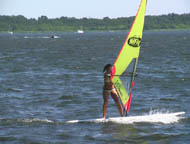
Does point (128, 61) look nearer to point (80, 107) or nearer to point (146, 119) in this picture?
point (146, 119)

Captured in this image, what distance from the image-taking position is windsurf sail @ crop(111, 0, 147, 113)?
42.9ft

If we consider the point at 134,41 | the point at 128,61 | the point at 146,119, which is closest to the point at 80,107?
the point at 146,119

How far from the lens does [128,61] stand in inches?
528

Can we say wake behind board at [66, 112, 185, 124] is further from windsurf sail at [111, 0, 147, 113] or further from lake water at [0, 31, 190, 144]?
windsurf sail at [111, 0, 147, 113]

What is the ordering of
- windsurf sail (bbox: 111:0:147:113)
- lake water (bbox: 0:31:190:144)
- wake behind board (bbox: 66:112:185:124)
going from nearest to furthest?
lake water (bbox: 0:31:190:144) < windsurf sail (bbox: 111:0:147:113) < wake behind board (bbox: 66:112:185:124)

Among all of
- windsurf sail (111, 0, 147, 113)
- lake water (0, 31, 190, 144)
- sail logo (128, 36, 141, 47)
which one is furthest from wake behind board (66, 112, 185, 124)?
sail logo (128, 36, 141, 47)

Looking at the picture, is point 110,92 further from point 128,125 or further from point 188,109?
point 188,109

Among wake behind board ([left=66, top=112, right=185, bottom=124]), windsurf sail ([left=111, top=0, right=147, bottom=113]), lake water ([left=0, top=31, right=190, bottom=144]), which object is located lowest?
lake water ([left=0, top=31, right=190, bottom=144])

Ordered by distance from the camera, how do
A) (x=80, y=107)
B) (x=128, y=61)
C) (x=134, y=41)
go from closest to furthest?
1. (x=134, y=41)
2. (x=128, y=61)
3. (x=80, y=107)

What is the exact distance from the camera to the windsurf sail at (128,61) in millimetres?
13078

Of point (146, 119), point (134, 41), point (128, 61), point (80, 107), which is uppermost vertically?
point (134, 41)

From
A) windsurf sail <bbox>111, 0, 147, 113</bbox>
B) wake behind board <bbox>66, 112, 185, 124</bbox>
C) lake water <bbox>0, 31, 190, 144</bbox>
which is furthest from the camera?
wake behind board <bbox>66, 112, 185, 124</bbox>

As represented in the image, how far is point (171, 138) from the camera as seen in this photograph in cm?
1211

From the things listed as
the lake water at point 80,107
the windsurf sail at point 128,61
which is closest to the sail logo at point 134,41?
the windsurf sail at point 128,61
